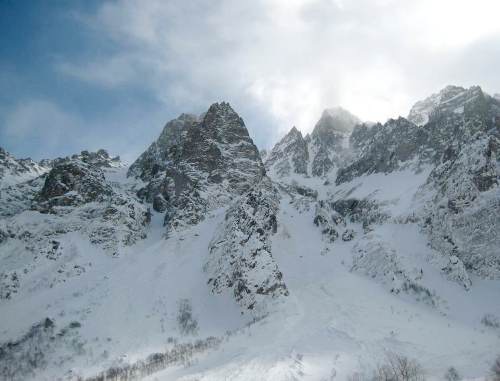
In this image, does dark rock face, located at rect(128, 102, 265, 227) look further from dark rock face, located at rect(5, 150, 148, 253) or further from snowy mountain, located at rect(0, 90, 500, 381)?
dark rock face, located at rect(5, 150, 148, 253)

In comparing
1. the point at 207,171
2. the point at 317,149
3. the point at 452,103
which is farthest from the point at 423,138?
the point at 317,149

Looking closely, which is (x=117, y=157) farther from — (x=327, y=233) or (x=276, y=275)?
(x=276, y=275)

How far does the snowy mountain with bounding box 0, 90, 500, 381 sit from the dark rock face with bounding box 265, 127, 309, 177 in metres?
52.6

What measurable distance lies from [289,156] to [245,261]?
371 feet

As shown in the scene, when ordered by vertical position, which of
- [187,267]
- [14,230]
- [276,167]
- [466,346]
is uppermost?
[276,167]

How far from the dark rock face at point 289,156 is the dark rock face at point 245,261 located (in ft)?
288

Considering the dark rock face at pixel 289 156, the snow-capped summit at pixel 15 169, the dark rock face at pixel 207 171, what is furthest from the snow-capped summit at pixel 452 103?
the snow-capped summit at pixel 15 169

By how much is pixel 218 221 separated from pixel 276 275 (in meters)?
21.3

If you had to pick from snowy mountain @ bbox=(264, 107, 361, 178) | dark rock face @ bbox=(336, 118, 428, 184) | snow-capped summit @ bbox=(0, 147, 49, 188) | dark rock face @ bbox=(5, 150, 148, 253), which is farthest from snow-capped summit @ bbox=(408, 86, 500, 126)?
snow-capped summit @ bbox=(0, 147, 49, 188)

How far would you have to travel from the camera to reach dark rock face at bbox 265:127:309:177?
152 metres

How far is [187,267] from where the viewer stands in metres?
56.2

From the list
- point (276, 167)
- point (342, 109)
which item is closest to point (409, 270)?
point (276, 167)

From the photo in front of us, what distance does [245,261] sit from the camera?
5038 cm

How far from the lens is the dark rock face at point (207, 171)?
74250mm
